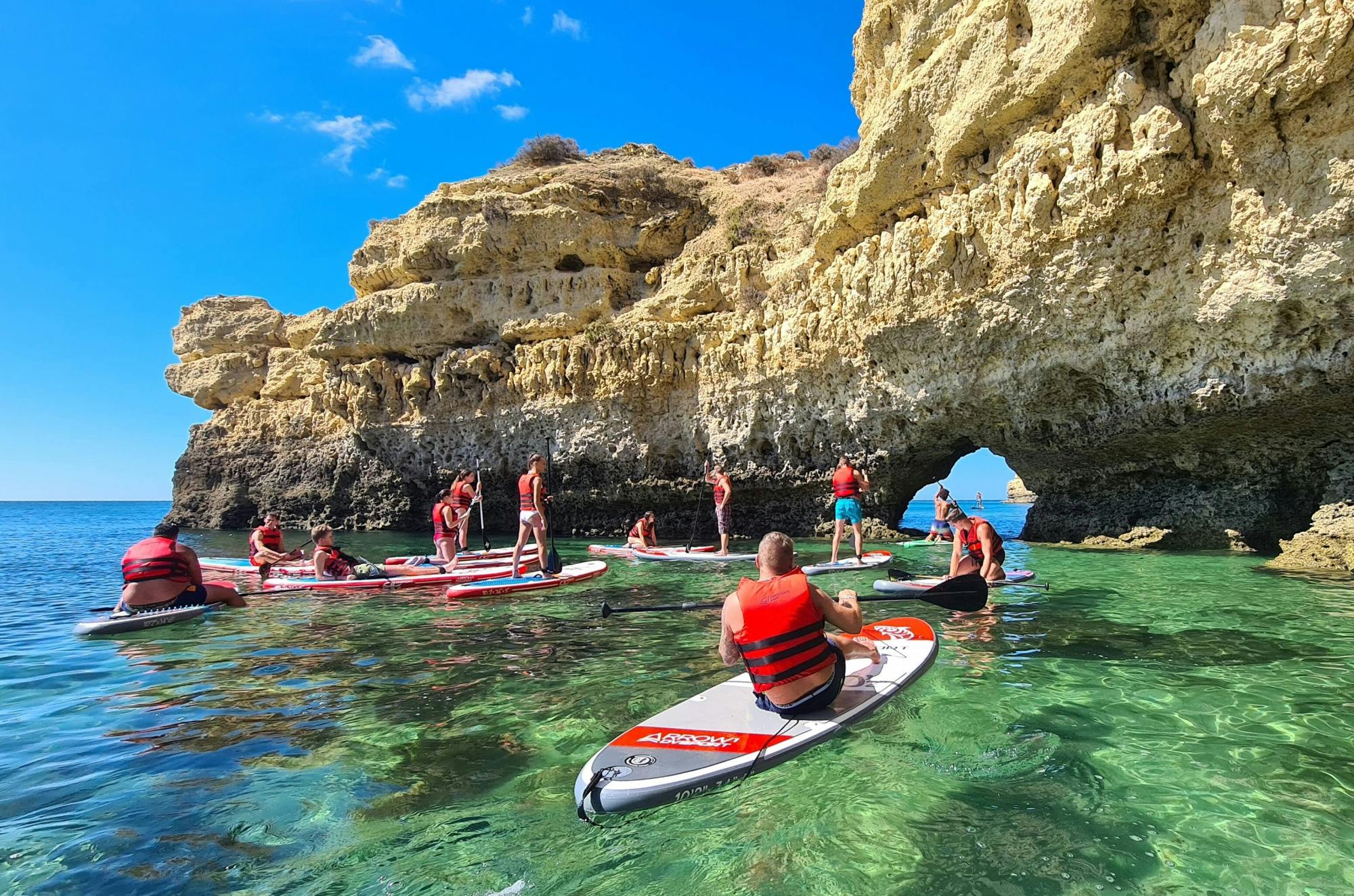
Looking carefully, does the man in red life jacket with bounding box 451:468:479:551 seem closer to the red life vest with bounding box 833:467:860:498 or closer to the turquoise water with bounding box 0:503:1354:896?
the turquoise water with bounding box 0:503:1354:896

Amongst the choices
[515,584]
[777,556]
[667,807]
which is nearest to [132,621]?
[515,584]

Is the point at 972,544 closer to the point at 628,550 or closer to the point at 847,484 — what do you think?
the point at 847,484

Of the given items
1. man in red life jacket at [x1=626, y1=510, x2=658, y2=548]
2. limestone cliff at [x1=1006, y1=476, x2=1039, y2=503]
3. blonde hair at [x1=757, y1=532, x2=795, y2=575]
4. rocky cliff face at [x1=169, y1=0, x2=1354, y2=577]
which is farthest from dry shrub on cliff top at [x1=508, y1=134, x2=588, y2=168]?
limestone cliff at [x1=1006, y1=476, x2=1039, y2=503]

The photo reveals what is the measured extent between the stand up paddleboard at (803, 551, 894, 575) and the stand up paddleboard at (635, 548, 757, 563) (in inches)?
93.0

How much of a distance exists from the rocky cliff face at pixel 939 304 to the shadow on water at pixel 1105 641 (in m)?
6.73

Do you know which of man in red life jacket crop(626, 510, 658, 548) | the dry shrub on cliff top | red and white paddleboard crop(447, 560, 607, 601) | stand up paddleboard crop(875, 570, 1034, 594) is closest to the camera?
stand up paddleboard crop(875, 570, 1034, 594)

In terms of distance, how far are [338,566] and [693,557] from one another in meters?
7.05

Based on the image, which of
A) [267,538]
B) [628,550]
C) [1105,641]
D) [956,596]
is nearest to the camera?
[956,596]

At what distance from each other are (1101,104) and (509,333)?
18.6m

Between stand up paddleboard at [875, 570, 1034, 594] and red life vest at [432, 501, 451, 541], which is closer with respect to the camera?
stand up paddleboard at [875, 570, 1034, 594]

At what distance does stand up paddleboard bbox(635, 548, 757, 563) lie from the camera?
48.9ft

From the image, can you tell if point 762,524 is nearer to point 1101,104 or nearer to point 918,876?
point 1101,104

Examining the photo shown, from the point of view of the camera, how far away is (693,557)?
1531 cm

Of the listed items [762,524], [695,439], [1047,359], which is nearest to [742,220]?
[695,439]
